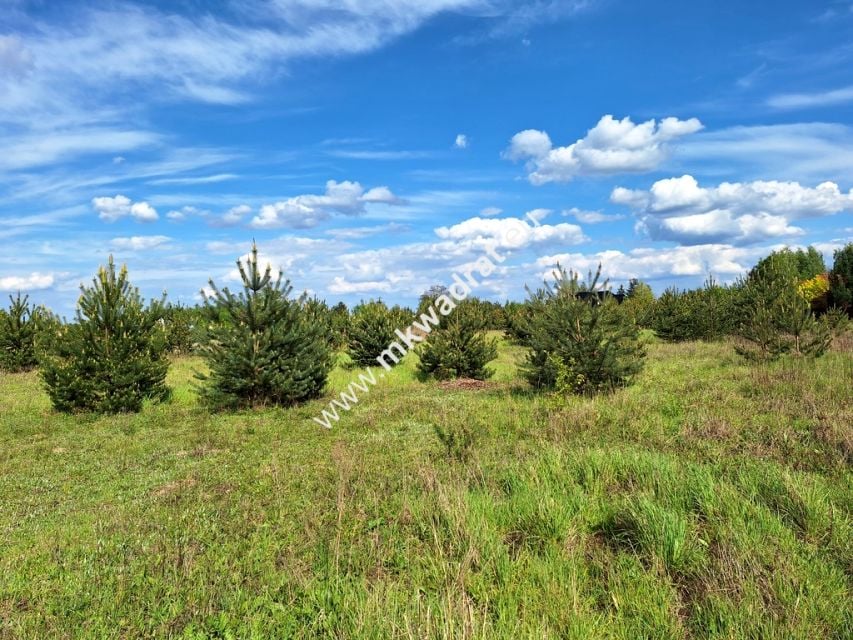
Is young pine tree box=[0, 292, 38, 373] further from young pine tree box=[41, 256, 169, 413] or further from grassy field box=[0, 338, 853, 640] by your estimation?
grassy field box=[0, 338, 853, 640]

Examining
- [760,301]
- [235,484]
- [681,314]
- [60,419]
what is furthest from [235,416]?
[681,314]

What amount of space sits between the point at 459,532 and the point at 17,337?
79.1 ft

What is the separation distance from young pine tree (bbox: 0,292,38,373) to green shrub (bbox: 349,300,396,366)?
13.4 metres

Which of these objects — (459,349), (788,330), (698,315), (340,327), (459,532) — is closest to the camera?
(459,532)

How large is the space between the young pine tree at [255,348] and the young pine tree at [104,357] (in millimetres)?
1841

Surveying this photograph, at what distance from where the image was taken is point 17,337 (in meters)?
21.5

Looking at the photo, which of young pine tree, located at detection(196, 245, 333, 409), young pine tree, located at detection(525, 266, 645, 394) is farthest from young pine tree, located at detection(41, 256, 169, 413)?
young pine tree, located at detection(525, 266, 645, 394)

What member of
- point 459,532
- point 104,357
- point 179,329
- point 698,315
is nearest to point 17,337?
point 179,329

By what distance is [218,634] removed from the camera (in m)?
3.51

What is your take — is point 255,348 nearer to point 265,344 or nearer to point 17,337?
point 265,344

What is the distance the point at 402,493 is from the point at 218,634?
2.58 meters

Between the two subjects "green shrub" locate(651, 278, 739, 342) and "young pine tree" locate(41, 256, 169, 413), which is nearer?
"young pine tree" locate(41, 256, 169, 413)

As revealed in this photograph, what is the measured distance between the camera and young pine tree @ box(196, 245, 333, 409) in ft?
40.8

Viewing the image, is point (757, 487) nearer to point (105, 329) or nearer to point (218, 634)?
point (218, 634)
